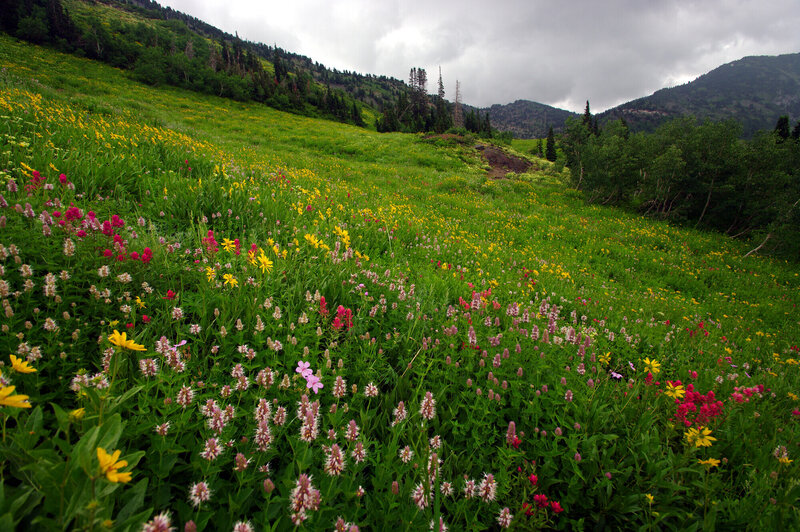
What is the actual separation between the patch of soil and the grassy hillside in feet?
81.3

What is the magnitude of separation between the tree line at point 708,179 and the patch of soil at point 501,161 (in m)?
7.66

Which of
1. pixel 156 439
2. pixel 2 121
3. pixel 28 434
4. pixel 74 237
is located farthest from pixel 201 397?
pixel 2 121

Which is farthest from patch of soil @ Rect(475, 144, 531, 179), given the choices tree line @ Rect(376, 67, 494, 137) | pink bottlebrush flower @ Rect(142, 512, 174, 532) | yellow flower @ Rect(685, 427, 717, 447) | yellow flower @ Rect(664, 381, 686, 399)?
tree line @ Rect(376, 67, 494, 137)

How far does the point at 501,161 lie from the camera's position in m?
29.6

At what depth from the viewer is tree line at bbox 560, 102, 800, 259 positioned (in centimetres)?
1385

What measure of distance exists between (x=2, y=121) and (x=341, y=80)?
737 feet

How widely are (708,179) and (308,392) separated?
23099 millimetres

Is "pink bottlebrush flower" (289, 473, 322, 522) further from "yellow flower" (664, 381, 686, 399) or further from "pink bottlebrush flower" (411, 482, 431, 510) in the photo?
"yellow flower" (664, 381, 686, 399)

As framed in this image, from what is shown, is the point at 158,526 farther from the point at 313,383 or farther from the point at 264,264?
the point at 264,264

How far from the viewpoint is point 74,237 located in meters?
2.36

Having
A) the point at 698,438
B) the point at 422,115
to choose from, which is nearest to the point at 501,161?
the point at 698,438

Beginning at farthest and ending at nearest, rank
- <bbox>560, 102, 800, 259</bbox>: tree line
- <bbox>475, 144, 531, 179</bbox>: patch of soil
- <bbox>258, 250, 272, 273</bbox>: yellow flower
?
1. <bbox>475, 144, 531, 179</bbox>: patch of soil
2. <bbox>560, 102, 800, 259</bbox>: tree line
3. <bbox>258, 250, 272, 273</bbox>: yellow flower

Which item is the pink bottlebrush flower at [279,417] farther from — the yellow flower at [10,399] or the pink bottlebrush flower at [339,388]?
the yellow flower at [10,399]

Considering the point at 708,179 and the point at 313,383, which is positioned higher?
the point at 708,179
